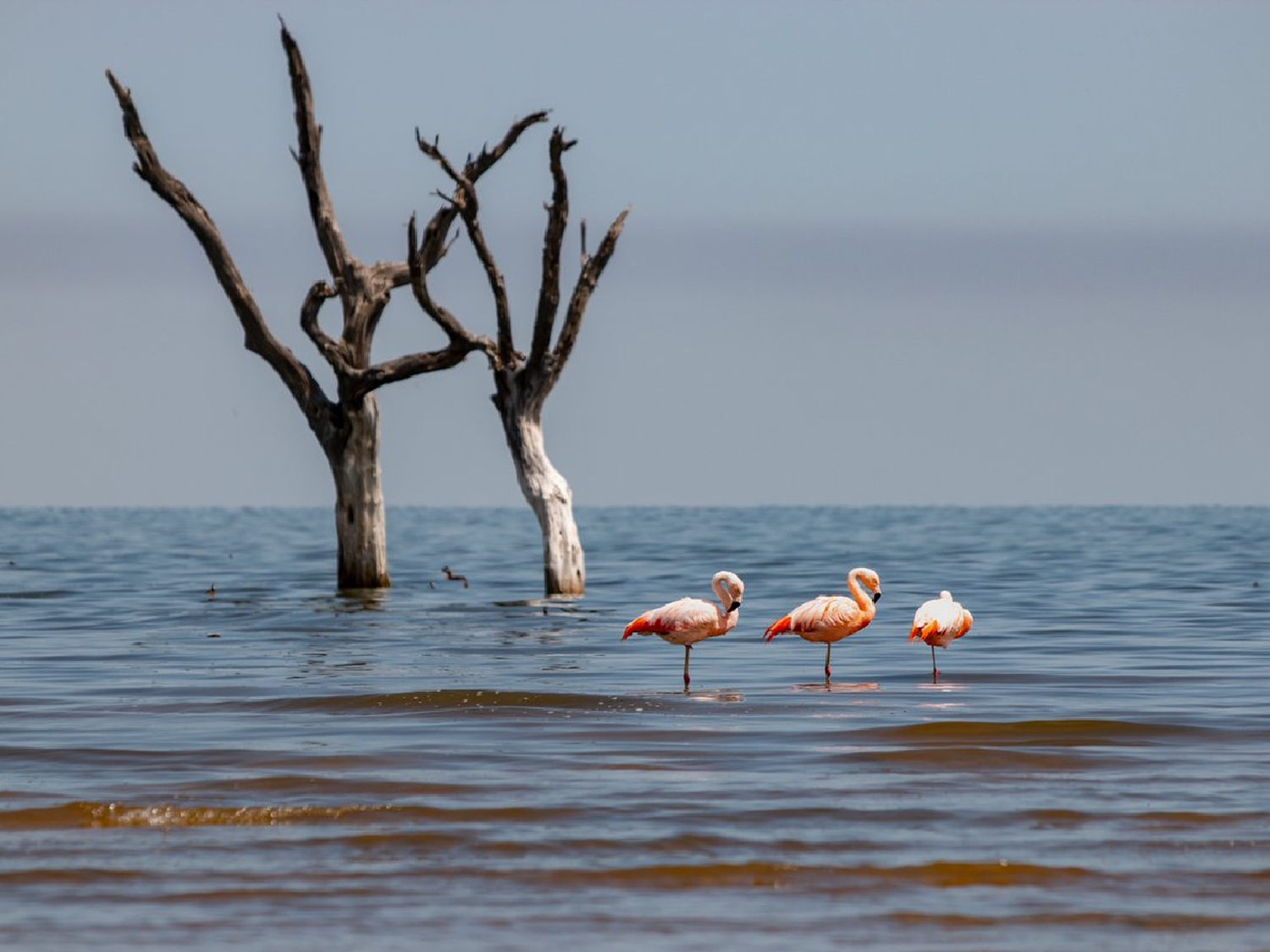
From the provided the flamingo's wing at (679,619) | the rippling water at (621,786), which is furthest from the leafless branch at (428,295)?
the flamingo's wing at (679,619)

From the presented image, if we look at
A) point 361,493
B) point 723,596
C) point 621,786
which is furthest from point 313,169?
point 621,786

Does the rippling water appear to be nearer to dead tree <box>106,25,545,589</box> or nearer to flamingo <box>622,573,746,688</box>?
flamingo <box>622,573,746,688</box>

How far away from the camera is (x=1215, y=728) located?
1415cm

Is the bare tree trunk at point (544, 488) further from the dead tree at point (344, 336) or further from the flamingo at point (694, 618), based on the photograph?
the flamingo at point (694, 618)

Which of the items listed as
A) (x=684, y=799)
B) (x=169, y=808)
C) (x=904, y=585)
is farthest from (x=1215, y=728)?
(x=904, y=585)

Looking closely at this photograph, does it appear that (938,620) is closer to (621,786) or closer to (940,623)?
(940,623)

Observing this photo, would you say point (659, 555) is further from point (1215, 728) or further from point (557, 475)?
point (1215, 728)

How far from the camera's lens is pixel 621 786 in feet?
37.8

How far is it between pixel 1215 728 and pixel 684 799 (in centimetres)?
523

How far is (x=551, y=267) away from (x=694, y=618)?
1010 cm

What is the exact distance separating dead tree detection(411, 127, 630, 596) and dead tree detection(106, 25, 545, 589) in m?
0.55

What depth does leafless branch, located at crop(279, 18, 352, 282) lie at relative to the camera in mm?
26266

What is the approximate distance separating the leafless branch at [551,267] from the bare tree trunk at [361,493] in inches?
114

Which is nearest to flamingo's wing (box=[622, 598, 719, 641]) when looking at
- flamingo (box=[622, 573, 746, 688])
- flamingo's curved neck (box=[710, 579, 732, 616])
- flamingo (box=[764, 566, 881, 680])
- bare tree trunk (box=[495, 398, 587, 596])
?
flamingo (box=[622, 573, 746, 688])
